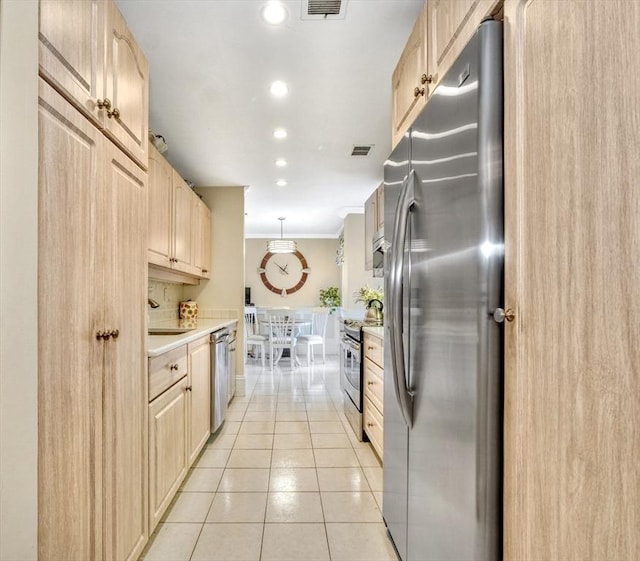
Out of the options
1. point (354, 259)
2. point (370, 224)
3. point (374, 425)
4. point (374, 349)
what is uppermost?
point (370, 224)

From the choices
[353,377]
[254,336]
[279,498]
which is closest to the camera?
[279,498]

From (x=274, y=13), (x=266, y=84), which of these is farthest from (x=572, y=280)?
(x=266, y=84)

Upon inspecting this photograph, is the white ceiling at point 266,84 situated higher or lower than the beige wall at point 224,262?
higher

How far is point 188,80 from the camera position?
7.23 ft

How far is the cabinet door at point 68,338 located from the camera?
0.90 m

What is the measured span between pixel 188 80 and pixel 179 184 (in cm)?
114

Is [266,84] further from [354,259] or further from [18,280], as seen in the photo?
[354,259]

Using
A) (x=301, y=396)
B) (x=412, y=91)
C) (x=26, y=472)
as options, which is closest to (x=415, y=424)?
(x=26, y=472)

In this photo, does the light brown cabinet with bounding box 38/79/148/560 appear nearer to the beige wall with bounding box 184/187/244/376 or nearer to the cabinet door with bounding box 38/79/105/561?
the cabinet door with bounding box 38/79/105/561

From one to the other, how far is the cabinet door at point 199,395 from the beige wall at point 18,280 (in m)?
1.55

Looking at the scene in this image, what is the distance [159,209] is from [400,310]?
6.93 ft

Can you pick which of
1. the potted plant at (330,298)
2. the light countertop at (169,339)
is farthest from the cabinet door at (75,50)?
the potted plant at (330,298)

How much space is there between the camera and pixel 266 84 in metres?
2.27

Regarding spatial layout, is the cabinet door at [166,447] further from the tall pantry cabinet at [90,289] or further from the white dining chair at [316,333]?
the white dining chair at [316,333]
